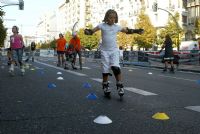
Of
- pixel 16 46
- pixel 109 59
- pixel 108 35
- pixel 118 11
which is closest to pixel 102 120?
pixel 109 59

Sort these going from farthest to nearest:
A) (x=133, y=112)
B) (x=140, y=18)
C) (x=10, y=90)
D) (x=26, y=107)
Result: (x=140, y=18), (x=10, y=90), (x=26, y=107), (x=133, y=112)

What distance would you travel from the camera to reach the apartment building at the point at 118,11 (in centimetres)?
7138

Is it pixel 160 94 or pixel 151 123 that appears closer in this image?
pixel 151 123

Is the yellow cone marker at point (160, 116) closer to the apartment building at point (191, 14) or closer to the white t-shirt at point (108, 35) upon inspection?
the white t-shirt at point (108, 35)

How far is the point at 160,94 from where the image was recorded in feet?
28.1

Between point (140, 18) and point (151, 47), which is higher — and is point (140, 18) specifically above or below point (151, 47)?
above

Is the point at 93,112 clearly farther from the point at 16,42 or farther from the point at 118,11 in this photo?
the point at 118,11

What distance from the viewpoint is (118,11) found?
296 ft

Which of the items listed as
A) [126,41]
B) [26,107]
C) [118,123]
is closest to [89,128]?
[118,123]

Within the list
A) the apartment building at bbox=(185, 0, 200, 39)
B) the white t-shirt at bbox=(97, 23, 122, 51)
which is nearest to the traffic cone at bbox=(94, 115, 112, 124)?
the white t-shirt at bbox=(97, 23, 122, 51)

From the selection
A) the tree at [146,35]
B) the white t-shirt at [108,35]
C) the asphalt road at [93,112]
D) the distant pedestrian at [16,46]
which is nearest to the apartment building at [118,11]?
the tree at [146,35]

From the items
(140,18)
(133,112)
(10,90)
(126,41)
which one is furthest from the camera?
(126,41)

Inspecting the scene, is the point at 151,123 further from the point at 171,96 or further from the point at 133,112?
the point at 171,96

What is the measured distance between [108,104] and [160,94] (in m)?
1.98
